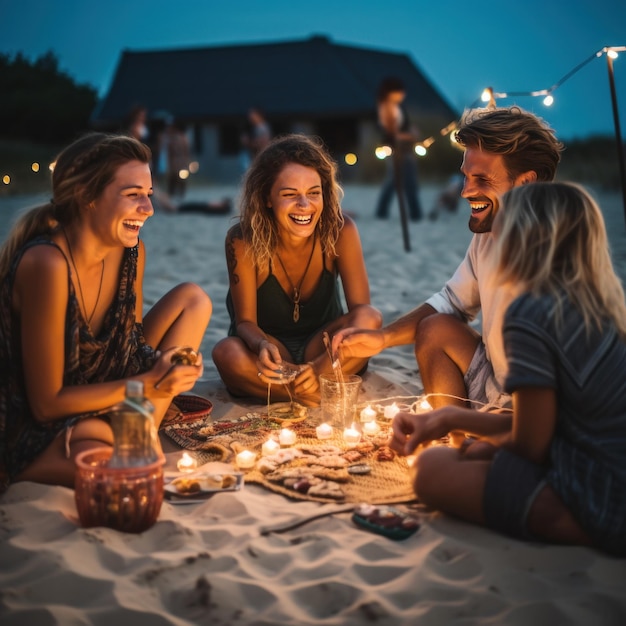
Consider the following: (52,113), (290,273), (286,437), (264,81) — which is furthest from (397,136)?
(264,81)

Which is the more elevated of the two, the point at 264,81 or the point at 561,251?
the point at 264,81

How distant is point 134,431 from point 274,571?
0.68 m

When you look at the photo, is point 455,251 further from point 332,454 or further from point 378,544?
point 378,544

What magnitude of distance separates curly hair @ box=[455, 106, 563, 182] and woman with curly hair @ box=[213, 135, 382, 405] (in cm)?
98

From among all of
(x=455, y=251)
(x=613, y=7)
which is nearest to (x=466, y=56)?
(x=613, y=7)

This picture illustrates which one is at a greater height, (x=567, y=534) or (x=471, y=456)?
(x=471, y=456)

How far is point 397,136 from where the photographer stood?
10719 millimetres

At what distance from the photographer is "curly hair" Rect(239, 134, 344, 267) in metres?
4.12

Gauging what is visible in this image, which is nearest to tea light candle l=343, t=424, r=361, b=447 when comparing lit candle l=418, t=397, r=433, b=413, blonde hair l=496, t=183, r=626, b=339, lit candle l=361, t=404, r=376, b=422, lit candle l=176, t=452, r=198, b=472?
lit candle l=361, t=404, r=376, b=422

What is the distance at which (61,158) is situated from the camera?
3.07 m

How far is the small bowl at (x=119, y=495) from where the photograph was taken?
8.40 feet

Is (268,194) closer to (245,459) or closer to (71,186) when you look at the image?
(71,186)

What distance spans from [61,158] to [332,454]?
1737 mm

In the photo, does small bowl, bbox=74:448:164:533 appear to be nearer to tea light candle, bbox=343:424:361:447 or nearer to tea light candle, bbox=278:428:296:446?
tea light candle, bbox=278:428:296:446
